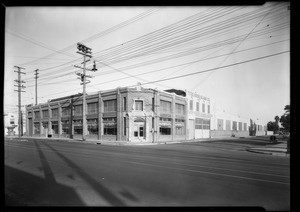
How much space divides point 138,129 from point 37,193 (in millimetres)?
25587

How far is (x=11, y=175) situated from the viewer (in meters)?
7.58

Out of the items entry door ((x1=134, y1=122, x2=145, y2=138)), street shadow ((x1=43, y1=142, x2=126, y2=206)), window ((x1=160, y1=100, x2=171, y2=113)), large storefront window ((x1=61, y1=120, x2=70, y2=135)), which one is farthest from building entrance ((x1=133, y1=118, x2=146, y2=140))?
street shadow ((x1=43, y1=142, x2=126, y2=206))

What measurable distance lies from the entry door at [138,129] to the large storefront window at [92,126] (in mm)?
8890

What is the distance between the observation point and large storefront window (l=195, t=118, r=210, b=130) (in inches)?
1761

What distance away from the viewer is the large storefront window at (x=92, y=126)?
116 ft

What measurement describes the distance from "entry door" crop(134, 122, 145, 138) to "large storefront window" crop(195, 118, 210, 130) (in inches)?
705

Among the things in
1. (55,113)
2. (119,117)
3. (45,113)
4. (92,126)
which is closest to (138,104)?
(119,117)

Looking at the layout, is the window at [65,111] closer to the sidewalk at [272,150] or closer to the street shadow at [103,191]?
the sidewalk at [272,150]

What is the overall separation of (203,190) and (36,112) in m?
57.4

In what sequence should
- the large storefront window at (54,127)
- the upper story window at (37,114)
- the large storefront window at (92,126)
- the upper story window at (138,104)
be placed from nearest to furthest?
the upper story window at (138,104)
the large storefront window at (92,126)
the large storefront window at (54,127)
the upper story window at (37,114)

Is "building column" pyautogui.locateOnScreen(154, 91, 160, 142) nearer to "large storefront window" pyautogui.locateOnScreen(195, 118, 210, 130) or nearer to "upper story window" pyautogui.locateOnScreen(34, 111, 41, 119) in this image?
"large storefront window" pyautogui.locateOnScreen(195, 118, 210, 130)

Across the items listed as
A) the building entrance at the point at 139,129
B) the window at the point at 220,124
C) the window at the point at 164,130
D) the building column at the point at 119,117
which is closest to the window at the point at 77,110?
the building column at the point at 119,117

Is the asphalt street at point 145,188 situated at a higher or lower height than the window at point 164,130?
higher
